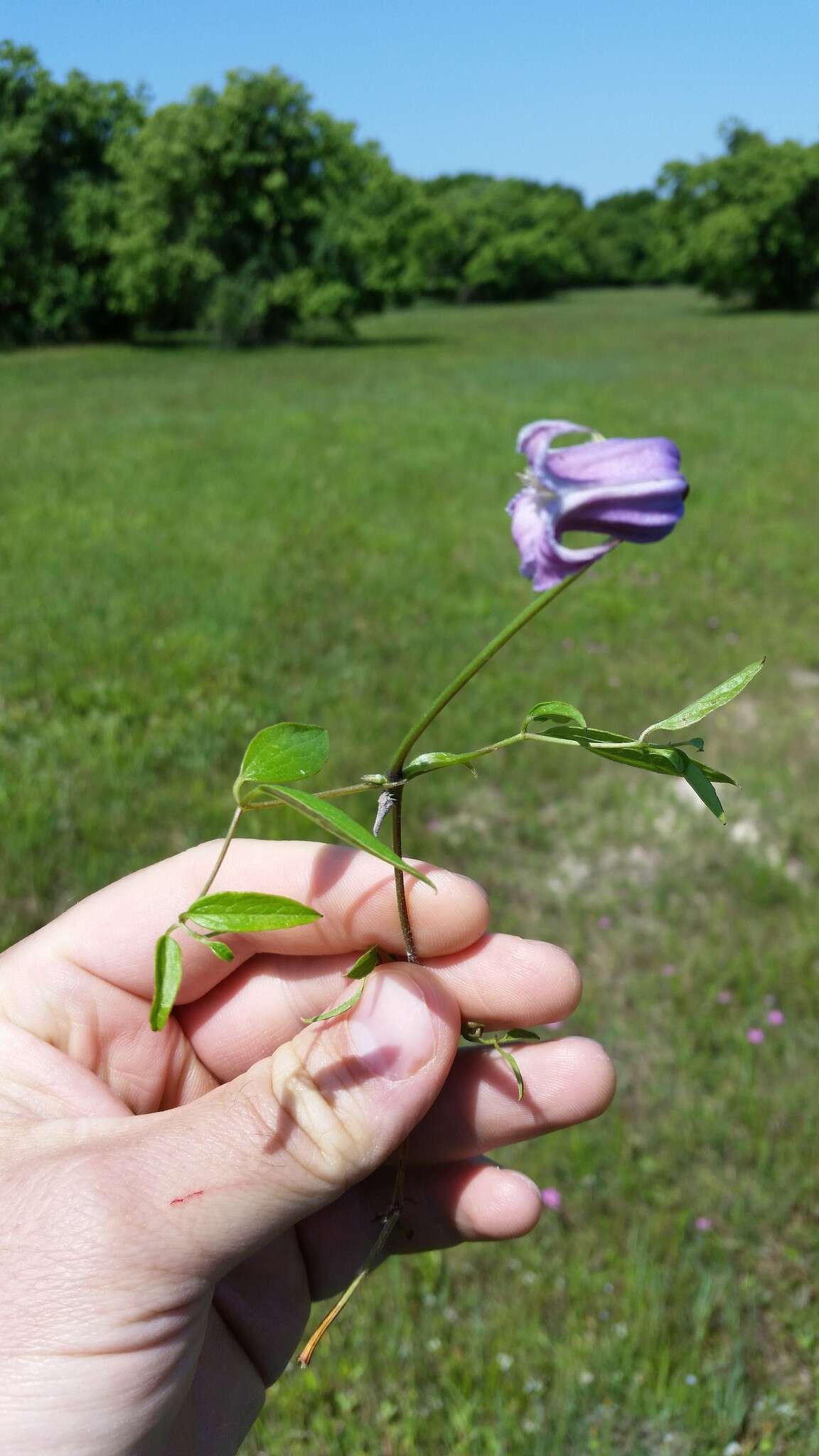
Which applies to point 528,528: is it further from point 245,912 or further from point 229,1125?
point 229,1125

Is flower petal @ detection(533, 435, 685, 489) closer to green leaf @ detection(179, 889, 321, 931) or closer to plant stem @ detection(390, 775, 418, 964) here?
plant stem @ detection(390, 775, 418, 964)

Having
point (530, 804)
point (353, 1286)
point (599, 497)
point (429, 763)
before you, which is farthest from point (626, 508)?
point (530, 804)

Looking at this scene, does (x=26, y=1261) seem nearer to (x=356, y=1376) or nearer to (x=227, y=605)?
(x=356, y=1376)

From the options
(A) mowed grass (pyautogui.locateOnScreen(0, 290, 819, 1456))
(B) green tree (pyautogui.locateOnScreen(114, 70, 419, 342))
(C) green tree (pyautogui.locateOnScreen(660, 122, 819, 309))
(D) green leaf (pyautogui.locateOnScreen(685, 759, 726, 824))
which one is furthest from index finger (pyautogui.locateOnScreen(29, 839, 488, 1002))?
(C) green tree (pyautogui.locateOnScreen(660, 122, 819, 309))

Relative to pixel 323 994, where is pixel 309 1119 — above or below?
above

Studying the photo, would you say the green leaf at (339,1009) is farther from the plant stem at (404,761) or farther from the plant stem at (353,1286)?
the plant stem at (353,1286)

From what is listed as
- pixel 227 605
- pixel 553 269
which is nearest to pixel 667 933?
Result: pixel 227 605
